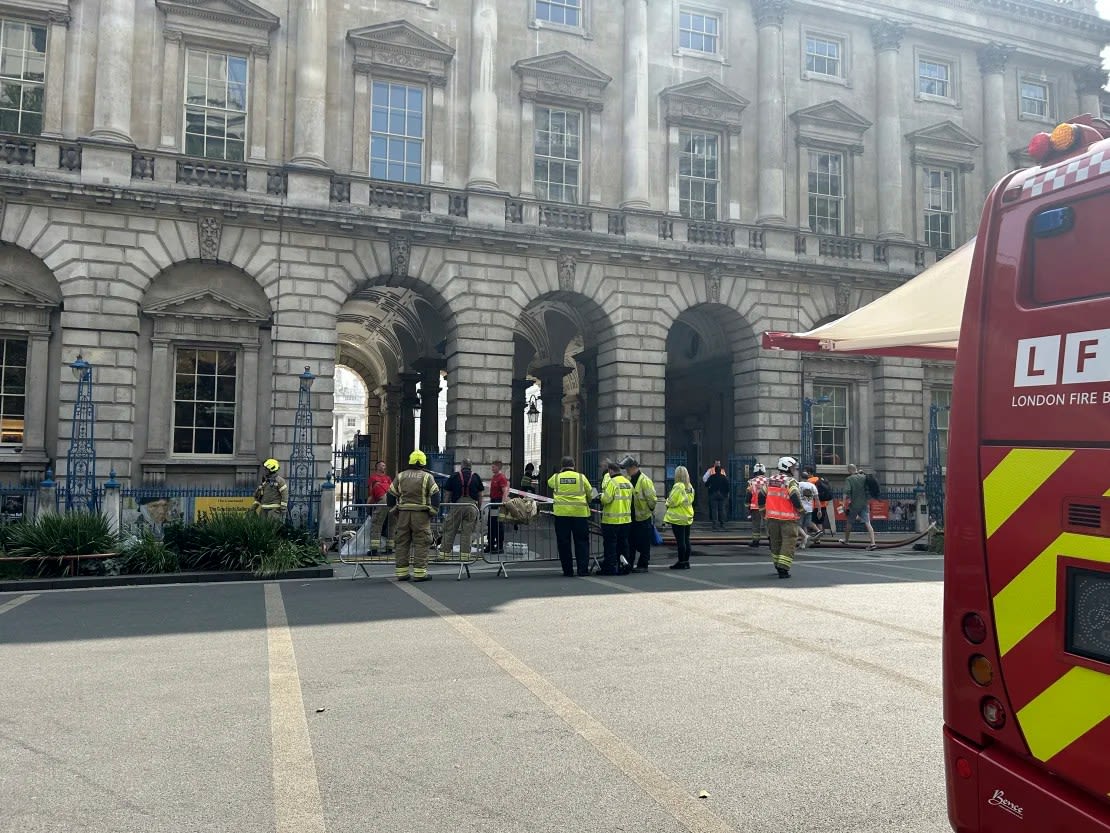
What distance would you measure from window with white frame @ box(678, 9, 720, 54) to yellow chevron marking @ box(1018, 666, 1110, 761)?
25.9 metres

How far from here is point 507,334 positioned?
2336 centimetres

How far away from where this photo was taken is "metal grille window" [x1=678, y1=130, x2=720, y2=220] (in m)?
25.7

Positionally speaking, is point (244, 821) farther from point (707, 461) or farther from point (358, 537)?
point (707, 461)

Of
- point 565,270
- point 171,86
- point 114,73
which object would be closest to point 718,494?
point 565,270

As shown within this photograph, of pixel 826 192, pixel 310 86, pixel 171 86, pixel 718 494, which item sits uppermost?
pixel 310 86

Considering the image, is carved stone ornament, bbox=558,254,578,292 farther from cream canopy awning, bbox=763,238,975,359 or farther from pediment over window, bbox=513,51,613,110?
cream canopy awning, bbox=763,238,975,359

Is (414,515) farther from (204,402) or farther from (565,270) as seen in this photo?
(565,270)

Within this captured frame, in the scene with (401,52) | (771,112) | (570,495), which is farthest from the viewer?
(771,112)

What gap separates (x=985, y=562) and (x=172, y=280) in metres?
20.6

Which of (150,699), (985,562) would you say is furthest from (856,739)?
(150,699)

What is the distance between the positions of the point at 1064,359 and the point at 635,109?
75.6 ft

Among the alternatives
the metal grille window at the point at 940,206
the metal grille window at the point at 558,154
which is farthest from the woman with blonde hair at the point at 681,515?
the metal grille window at the point at 940,206

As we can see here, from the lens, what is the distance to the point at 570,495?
45.6 ft

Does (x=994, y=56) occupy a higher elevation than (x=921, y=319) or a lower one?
higher
